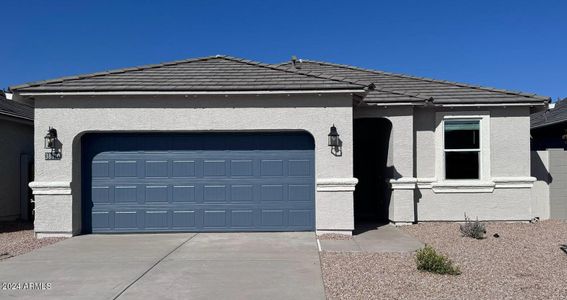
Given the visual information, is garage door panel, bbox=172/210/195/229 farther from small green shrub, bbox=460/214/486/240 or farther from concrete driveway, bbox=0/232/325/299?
small green shrub, bbox=460/214/486/240

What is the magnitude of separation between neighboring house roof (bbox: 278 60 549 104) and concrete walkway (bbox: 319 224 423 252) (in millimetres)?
3486

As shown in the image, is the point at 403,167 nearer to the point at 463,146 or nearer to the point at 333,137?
the point at 463,146

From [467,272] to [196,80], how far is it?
24.0 ft

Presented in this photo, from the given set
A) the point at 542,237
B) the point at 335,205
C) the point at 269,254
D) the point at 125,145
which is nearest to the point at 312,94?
the point at 335,205

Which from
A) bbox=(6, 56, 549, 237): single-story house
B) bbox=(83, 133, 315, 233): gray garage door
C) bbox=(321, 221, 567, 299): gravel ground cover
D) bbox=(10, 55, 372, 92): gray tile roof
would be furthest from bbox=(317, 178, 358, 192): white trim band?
bbox=(10, 55, 372, 92): gray tile roof

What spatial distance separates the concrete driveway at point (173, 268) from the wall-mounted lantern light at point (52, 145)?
2001 mm

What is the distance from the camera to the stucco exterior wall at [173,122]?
10.6 metres

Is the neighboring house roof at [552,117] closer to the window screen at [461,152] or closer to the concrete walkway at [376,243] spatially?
the window screen at [461,152]

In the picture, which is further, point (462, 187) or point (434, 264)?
point (462, 187)

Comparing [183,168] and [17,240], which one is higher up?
[183,168]

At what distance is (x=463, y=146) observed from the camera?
12828 mm

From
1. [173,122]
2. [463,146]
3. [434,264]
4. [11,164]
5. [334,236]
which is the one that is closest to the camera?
[434,264]

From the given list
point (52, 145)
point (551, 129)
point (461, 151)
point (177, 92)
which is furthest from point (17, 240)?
point (551, 129)

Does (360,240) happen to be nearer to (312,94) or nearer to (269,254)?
(269,254)
